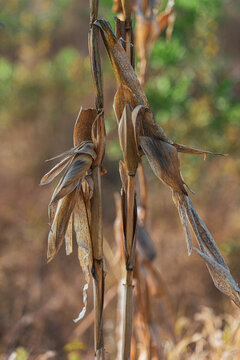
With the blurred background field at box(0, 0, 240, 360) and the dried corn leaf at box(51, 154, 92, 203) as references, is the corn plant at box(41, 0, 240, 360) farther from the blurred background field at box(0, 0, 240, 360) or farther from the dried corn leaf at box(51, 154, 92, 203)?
the blurred background field at box(0, 0, 240, 360)

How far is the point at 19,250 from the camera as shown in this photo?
1.58 m

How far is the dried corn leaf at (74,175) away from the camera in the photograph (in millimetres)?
267

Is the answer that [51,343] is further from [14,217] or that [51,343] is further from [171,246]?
[14,217]

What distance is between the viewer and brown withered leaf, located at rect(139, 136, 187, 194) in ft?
0.88

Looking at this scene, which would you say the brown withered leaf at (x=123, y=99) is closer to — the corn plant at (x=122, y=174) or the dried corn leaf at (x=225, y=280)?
the corn plant at (x=122, y=174)

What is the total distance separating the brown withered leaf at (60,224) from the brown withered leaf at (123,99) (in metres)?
0.07

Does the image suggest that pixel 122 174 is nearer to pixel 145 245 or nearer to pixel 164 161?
pixel 164 161

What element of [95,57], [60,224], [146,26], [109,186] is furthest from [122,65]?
[109,186]

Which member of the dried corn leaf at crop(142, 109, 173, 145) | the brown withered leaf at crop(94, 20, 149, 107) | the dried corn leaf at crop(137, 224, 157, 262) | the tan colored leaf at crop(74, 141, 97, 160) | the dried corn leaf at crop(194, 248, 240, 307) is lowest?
the dried corn leaf at crop(137, 224, 157, 262)

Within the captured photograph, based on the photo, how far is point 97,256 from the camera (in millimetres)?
305

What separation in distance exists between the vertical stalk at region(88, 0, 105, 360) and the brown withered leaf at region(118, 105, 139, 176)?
0.08 ft

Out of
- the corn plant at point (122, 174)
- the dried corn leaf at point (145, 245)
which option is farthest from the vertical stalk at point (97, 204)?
the dried corn leaf at point (145, 245)

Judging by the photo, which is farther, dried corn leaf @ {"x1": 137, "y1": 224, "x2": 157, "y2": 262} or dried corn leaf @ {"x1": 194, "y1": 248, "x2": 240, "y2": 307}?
dried corn leaf @ {"x1": 137, "y1": 224, "x2": 157, "y2": 262}

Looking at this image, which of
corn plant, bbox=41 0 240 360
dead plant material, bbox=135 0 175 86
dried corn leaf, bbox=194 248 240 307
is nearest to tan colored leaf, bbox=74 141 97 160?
corn plant, bbox=41 0 240 360
